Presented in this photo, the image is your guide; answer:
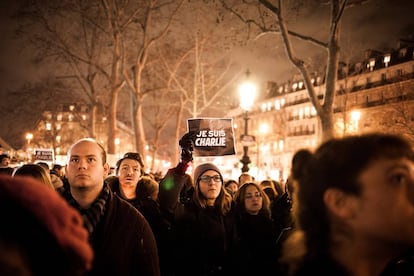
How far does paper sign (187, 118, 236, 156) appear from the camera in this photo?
6.99m

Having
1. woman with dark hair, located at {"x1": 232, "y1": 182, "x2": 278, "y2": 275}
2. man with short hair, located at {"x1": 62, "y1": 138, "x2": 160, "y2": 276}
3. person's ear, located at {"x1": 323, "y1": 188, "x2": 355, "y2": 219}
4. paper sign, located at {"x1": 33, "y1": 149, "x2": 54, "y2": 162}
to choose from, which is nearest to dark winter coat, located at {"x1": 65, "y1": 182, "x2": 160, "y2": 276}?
man with short hair, located at {"x1": 62, "y1": 138, "x2": 160, "y2": 276}

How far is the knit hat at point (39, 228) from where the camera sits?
1.07 metres

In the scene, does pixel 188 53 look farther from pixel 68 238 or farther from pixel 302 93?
pixel 302 93

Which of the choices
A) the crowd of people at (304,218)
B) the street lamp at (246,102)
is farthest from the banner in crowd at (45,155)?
the crowd of people at (304,218)

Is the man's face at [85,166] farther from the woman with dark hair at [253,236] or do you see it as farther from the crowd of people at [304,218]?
the woman with dark hair at [253,236]

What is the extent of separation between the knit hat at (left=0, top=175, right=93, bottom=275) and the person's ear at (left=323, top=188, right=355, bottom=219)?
39.7 inches

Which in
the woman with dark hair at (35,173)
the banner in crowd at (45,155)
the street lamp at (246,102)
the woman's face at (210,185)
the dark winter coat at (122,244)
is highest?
the street lamp at (246,102)

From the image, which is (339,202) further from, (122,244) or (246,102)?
(246,102)

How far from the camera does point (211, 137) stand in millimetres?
7078

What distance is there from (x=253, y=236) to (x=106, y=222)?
2.35 meters

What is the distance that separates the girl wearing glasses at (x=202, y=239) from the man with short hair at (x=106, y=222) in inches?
49.8

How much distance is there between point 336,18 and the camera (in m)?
10.7

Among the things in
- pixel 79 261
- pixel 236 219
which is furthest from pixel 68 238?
pixel 236 219

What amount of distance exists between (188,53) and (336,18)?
39.6 feet
